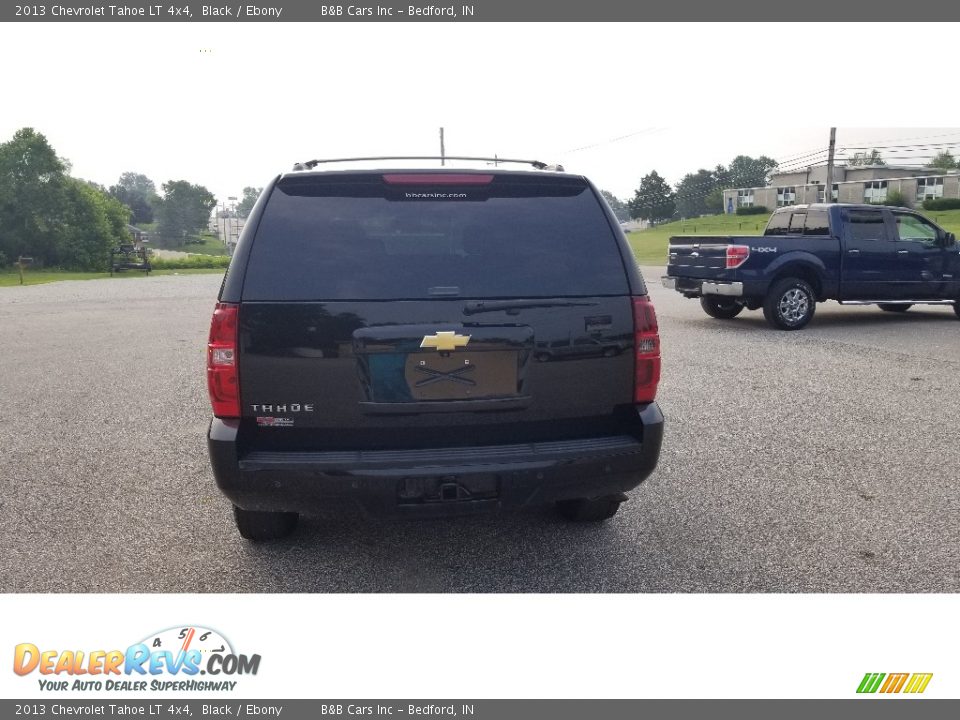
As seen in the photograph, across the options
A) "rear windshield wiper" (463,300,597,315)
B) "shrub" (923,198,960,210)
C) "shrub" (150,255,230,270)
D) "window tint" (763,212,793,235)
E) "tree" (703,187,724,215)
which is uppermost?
"tree" (703,187,724,215)

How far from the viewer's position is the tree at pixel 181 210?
140 meters

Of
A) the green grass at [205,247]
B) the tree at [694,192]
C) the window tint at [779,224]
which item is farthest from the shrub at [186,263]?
the tree at [694,192]

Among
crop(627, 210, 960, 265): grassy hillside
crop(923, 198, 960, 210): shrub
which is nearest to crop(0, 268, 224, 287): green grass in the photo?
crop(627, 210, 960, 265): grassy hillside

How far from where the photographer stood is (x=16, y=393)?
811 centimetres

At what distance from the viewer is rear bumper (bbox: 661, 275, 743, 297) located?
12352 mm

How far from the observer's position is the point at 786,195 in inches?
4264

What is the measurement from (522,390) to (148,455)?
3.61 meters

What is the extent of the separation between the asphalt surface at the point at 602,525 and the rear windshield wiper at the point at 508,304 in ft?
3.26

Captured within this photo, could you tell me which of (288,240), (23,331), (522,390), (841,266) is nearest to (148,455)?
(288,240)

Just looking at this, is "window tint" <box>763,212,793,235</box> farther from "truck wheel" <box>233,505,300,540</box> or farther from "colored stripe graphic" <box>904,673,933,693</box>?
"truck wheel" <box>233,505,300,540</box>

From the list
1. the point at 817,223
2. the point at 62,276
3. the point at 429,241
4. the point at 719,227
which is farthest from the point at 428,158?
the point at 719,227

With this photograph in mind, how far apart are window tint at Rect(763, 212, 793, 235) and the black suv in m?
11.6

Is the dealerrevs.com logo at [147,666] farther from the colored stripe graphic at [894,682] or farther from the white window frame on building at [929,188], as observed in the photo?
the white window frame on building at [929,188]

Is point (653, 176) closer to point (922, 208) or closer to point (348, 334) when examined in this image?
point (922, 208)
